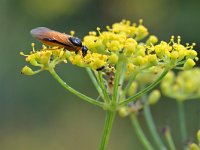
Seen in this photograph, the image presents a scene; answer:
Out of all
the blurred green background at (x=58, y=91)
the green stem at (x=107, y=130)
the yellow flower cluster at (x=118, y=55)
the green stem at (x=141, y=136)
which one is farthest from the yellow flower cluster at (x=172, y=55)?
the blurred green background at (x=58, y=91)

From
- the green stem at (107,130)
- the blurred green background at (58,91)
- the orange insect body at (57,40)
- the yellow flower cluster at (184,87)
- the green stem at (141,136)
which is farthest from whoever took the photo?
the blurred green background at (58,91)

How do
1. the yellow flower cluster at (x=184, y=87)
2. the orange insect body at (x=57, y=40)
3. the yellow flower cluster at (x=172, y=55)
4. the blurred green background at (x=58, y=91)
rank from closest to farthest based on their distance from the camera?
the yellow flower cluster at (x=172, y=55) < the orange insect body at (x=57, y=40) < the yellow flower cluster at (x=184, y=87) < the blurred green background at (x=58, y=91)

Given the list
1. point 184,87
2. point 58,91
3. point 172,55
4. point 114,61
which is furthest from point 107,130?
point 58,91

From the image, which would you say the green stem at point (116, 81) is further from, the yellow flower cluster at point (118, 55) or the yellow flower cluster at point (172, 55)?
the yellow flower cluster at point (172, 55)

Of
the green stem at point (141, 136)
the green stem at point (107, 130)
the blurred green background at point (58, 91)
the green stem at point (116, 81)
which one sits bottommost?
the green stem at point (107, 130)

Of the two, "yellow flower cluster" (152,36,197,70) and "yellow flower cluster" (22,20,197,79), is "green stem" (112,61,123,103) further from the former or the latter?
"yellow flower cluster" (152,36,197,70)

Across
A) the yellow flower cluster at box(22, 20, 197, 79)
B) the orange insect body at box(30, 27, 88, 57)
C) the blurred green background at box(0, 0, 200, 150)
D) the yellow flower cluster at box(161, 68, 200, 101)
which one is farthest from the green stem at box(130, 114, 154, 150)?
the blurred green background at box(0, 0, 200, 150)

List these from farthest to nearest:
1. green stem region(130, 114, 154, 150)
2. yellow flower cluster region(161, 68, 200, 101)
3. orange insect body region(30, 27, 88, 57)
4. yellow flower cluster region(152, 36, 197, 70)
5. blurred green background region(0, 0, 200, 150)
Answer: blurred green background region(0, 0, 200, 150), yellow flower cluster region(161, 68, 200, 101), green stem region(130, 114, 154, 150), orange insect body region(30, 27, 88, 57), yellow flower cluster region(152, 36, 197, 70)
